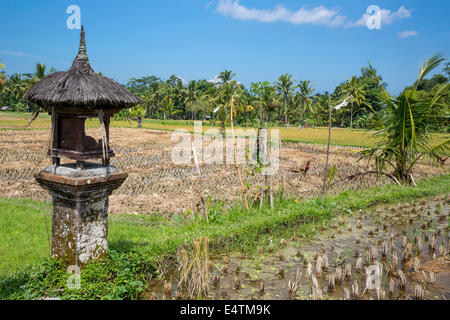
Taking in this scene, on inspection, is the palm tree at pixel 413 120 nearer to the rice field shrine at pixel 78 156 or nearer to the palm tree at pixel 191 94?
the rice field shrine at pixel 78 156

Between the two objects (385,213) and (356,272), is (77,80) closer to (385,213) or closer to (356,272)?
(356,272)

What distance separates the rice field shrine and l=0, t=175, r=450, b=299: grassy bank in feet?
0.99

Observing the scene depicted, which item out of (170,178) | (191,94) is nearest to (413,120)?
(170,178)

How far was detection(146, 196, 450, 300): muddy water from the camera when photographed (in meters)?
3.95

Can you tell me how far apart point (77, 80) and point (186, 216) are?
3.91 meters

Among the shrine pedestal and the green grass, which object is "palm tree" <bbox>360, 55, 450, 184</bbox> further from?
the green grass

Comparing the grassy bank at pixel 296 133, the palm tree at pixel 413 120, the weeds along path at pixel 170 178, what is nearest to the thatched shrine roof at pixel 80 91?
the weeds along path at pixel 170 178

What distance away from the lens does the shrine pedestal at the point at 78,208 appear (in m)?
3.68

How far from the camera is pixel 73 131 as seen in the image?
152 inches

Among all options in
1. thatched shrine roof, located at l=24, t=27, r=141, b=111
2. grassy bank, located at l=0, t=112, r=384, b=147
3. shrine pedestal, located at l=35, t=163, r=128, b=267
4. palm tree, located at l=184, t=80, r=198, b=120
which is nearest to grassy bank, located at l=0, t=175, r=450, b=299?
shrine pedestal, located at l=35, t=163, r=128, b=267

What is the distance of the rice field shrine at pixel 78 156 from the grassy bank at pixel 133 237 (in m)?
0.30

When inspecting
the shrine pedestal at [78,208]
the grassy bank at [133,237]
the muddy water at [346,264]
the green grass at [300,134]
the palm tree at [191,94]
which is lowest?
the muddy water at [346,264]

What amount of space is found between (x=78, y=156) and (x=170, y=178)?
314 inches
